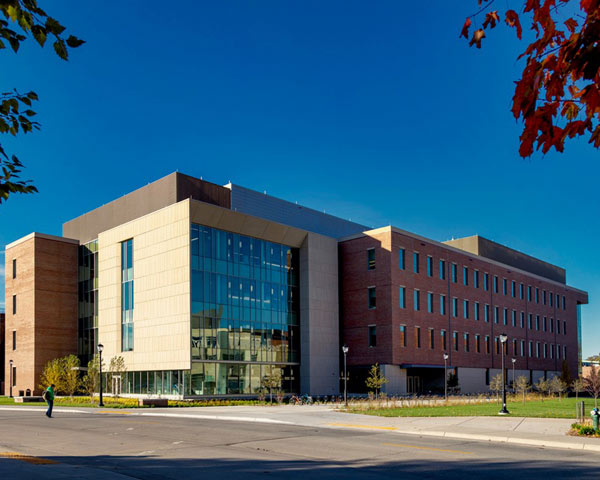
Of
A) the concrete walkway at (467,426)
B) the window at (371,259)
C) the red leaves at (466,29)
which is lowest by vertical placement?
the concrete walkway at (467,426)

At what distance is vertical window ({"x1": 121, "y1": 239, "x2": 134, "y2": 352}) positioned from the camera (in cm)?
5181

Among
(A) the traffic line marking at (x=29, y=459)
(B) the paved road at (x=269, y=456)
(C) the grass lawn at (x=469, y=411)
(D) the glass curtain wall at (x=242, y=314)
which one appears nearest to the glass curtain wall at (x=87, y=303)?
(D) the glass curtain wall at (x=242, y=314)

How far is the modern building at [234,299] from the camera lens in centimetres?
4722

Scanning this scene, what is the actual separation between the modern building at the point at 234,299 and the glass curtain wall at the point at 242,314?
0.12 meters

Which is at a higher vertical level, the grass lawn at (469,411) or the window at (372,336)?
the window at (372,336)

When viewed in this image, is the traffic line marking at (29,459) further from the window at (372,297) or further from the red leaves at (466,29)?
the window at (372,297)

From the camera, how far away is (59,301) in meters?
58.2

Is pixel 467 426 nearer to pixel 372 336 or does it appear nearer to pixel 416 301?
pixel 372 336

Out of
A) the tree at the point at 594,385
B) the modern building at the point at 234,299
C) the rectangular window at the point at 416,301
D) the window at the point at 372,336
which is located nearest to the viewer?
the tree at the point at 594,385

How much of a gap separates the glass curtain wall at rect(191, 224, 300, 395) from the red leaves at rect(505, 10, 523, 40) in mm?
43097

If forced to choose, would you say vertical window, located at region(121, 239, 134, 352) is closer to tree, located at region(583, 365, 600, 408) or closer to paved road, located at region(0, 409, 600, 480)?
paved road, located at region(0, 409, 600, 480)

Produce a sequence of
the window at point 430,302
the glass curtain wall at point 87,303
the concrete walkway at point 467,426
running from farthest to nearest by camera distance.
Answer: the window at point 430,302, the glass curtain wall at point 87,303, the concrete walkway at point 467,426

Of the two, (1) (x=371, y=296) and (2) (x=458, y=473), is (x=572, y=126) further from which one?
(1) (x=371, y=296)

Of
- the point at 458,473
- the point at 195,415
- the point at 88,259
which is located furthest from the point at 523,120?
the point at 88,259
